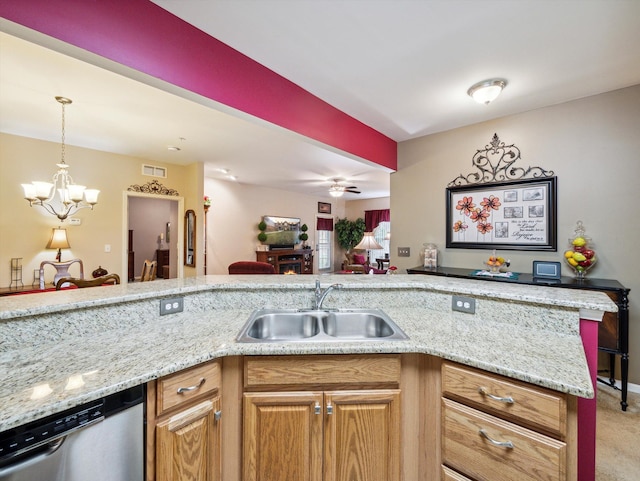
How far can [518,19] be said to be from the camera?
1.65m

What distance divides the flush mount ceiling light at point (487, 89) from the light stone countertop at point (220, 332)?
1.69 meters

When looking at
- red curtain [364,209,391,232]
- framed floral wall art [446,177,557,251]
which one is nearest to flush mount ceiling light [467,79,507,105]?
framed floral wall art [446,177,557,251]

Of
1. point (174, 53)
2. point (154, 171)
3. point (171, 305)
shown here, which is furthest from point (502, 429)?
point (154, 171)

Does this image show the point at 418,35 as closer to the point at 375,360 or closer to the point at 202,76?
the point at 202,76

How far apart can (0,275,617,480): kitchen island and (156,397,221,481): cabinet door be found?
20 centimetres

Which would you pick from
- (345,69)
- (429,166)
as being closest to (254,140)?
(345,69)

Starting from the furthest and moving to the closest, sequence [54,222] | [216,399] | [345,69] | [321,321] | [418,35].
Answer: [54,222] < [345,69] < [418,35] < [321,321] < [216,399]

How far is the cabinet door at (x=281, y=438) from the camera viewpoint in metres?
1.17

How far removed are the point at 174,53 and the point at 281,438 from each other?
209 cm

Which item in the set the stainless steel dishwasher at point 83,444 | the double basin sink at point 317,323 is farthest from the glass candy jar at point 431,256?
the stainless steel dishwasher at point 83,444

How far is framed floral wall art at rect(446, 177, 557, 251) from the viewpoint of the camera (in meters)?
2.74

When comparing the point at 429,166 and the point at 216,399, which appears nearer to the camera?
the point at 216,399

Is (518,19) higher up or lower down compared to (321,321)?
higher up

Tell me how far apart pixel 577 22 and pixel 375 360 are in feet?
7.50
